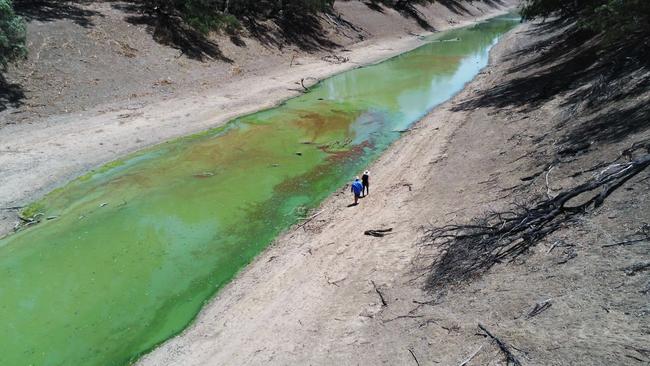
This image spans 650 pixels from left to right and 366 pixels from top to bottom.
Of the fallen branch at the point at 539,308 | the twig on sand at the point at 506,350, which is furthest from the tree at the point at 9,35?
the fallen branch at the point at 539,308

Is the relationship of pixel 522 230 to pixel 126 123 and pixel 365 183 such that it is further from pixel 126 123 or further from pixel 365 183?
pixel 126 123

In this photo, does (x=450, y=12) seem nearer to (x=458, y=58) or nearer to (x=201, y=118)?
(x=458, y=58)

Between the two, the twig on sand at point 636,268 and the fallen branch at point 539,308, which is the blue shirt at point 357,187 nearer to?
the fallen branch at point 539,308

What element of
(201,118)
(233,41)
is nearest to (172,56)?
(233,41)

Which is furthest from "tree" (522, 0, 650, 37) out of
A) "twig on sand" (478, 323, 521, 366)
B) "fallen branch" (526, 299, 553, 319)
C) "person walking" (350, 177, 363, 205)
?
"twig on sand" (478, 323, 521, 366)

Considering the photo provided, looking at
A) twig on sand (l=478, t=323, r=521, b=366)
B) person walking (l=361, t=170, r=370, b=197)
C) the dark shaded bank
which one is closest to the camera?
twig on sand (l=478, t=323, r=521, b=366)

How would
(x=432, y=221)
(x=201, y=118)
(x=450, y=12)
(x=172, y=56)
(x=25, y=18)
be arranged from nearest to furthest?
1. (x=432, y=221)
2. (x=201, y=118)
3. (x=25, y=18)
4. (x=172, y=56)
5. (x=450, y=12)

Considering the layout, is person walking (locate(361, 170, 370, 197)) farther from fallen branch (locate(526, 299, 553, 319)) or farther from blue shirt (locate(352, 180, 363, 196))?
fallen branch (locate(526, 299, 553, 319))
